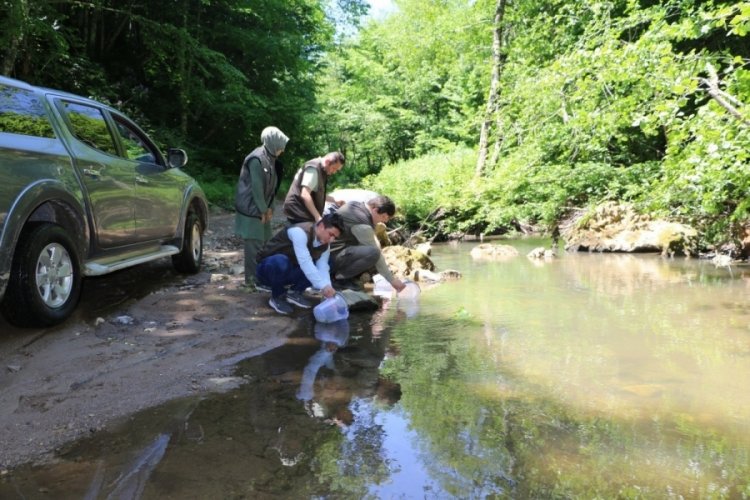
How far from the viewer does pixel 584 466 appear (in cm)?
261

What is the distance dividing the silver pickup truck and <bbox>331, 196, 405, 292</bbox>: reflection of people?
1921 mm

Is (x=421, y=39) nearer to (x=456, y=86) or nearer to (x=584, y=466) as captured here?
(x=456, y=86)

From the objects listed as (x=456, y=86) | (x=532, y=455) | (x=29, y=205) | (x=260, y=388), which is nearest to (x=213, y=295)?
(x=29, y=205)

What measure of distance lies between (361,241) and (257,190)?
4.17 ft

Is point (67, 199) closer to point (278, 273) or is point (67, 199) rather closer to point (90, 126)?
point (90, 126)

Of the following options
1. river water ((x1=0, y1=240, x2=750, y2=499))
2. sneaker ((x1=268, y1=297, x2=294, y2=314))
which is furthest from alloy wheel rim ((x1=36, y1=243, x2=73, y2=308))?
sneaker ((x1=268, y1=297, x2=294, y2=314))

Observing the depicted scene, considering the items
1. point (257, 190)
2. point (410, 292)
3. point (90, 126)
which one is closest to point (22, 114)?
point (90, 126)

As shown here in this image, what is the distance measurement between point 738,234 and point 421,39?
1436cm

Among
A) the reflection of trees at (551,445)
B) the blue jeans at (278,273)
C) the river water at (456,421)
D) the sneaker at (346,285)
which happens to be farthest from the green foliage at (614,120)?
the blue jeans at (278,273)

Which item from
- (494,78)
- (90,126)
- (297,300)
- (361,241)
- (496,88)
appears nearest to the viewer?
(90,126)

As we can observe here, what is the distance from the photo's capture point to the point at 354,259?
6.38 m

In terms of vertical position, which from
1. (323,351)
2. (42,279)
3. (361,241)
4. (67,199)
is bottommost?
(323,351)

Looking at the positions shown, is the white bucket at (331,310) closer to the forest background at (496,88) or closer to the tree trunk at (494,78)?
the forest background at (496,88)

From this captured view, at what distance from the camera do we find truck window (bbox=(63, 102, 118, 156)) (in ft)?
16.6
